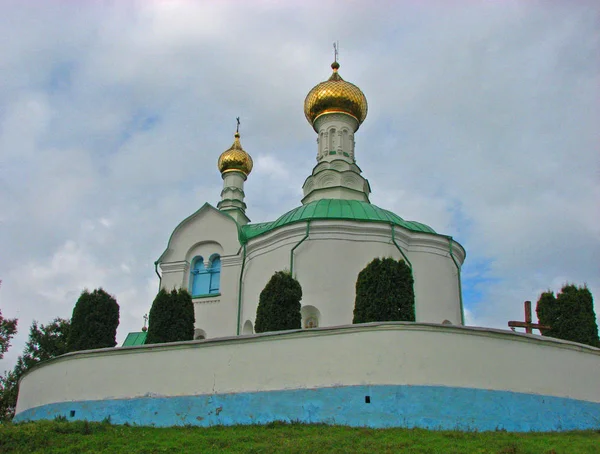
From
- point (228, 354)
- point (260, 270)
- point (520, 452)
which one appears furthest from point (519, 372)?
point (260, 270)

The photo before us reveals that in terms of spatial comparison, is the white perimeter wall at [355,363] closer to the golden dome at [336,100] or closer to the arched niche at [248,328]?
the arched niche at [248,328]

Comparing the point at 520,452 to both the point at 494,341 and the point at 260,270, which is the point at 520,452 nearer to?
the point at 494,341

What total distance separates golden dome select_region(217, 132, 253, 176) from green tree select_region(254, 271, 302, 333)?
13.4 metres

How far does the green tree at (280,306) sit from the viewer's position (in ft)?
47.8

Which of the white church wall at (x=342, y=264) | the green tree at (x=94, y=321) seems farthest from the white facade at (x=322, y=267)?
the green tree at (x=94, y=321)

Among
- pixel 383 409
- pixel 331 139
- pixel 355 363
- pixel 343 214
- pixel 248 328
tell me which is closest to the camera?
pixel 383 409

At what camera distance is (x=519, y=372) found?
12.6 m

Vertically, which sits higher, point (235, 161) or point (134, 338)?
point (235, 161)

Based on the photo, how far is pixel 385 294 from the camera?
1376 centimetres

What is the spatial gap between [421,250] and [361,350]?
24.4 ft

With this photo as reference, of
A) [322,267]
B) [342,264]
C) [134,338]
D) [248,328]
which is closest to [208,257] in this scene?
[248,328]

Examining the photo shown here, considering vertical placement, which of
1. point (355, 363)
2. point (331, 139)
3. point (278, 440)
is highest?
point (331, 139)

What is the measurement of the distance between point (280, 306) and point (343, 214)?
477 centimetres

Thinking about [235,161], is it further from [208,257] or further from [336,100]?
[208,257]
